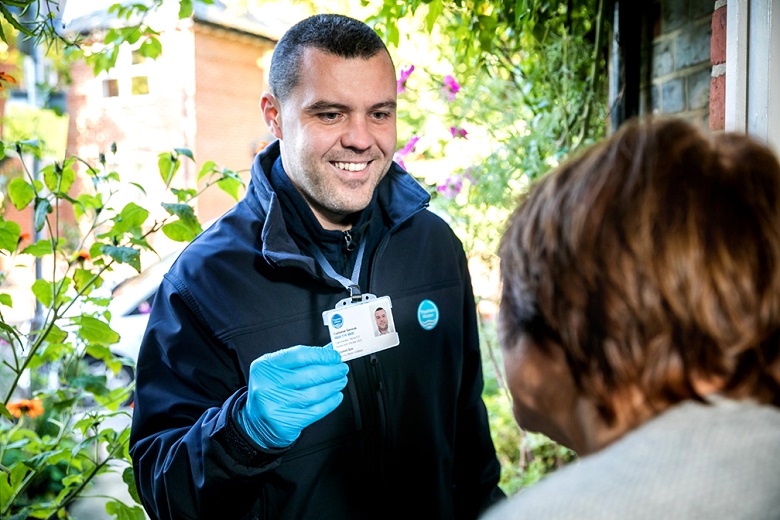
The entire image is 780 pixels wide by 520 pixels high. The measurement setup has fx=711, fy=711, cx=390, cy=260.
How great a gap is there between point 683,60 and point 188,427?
1.88 m

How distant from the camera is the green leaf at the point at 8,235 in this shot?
5.73 ft

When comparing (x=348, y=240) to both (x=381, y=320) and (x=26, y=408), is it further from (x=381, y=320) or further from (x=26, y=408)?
(x=26, y=408)

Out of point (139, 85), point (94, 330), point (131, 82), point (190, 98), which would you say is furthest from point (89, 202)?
point (131, 82)

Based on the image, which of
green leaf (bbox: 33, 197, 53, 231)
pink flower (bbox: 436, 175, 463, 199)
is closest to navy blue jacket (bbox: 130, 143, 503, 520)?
green leaf (bbox: 33, 197, 53, 231)

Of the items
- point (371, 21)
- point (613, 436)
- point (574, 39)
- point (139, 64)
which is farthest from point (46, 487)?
point (139, 64)

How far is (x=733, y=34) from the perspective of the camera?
61.5 inches

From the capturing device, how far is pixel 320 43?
1794 millimetres

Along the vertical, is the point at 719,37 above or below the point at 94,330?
above

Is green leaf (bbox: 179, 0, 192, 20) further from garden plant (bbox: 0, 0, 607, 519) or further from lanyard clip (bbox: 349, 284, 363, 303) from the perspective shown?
lanyard clip (bbox: 349, 284, 363, 303)

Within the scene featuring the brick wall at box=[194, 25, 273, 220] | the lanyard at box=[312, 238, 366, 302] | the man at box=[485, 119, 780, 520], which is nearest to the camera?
the man at box=[485, 119, 780, 520]

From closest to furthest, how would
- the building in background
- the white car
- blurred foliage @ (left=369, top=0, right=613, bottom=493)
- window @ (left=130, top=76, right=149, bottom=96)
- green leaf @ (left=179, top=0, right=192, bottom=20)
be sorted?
green leaf @ (left=179, top=0, right=192, bottom=20) → blurred foliage @ (left=369, top=0, right=613, bottom=493) → the white car → the building in background → window @ (left=130, top=76, right=149, bottom=96)

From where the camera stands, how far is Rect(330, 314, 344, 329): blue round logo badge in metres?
1.56

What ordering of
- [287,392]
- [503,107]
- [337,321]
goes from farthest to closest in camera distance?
[503,107], [337,321], [287,392]

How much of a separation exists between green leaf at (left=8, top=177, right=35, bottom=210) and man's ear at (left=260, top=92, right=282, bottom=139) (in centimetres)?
68
